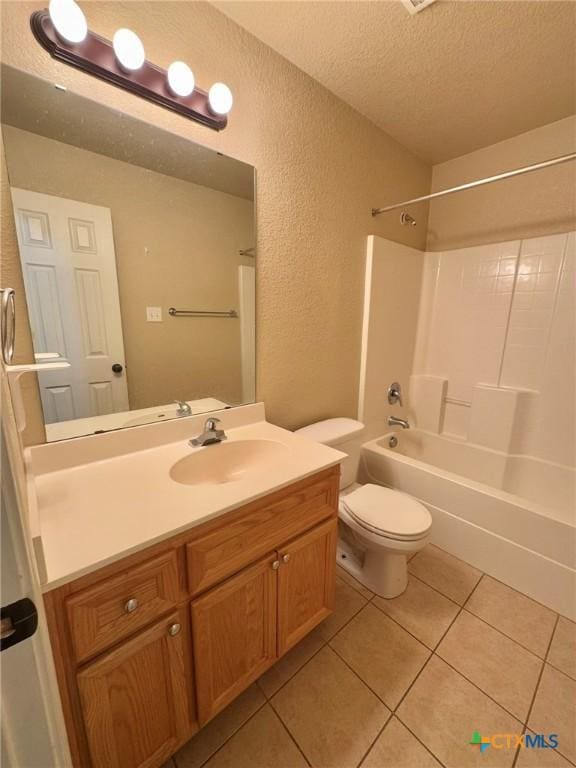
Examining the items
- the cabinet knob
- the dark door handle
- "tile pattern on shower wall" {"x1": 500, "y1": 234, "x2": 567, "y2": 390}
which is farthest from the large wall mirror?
"tile pattern on shower wall" {"x1": 500, "y1": 234, "x2": 567, "y2": 390}

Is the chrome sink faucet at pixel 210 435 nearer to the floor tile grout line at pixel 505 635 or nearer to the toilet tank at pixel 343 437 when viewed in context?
the toilet tank at pixel 343 437

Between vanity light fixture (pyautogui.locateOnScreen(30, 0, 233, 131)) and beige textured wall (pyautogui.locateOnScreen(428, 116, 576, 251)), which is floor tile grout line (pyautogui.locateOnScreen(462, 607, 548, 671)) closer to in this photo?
beige textured wall (pyautogui.locateOnScreen(428, 116, 576, 251))

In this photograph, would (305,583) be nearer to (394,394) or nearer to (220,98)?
(394,394)

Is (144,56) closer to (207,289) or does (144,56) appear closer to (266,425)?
(207,289)

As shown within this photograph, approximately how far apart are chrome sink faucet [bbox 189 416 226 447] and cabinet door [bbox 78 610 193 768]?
0.54 metres

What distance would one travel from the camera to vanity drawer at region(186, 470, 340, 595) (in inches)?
31.7

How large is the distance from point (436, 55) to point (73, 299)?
172 cm

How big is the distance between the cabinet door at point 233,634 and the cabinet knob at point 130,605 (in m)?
0.16

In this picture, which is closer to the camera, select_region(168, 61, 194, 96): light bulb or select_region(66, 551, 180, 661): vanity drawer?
select_region(66, 551, 180, 661): vanity drawer

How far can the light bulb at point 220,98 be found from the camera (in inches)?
42.6

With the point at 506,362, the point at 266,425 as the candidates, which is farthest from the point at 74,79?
the point at 506,362

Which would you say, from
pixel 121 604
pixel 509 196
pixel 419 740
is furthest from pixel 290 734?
pixel 509 196

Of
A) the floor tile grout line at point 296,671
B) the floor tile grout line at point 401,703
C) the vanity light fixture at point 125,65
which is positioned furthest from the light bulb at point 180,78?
the floor tile grout line at point 401,703

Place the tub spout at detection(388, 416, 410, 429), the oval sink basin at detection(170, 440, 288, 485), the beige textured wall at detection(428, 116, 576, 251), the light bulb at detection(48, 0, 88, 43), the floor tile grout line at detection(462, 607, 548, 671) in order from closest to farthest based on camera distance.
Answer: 1. the light bulb at detection(48, 0, 88, 43)
2. the oval sink basin at detection(170, 440, 288, 485)
3. the floor tile grout line at detection(462, 607, 548, 671)
4. the beige textured wall at detection(428, 116, 576, 251)
5. the tub spout at detection(388, 416, 410, 429)
